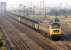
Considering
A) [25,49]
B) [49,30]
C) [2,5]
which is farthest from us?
[2,5]

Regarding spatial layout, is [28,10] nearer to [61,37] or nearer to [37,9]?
[37,9]

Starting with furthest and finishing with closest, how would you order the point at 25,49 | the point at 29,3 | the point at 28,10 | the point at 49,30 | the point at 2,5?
1. the point at 2,5
2. the point at 28,10
3. the point at 29,3
4. the point at 49,30
5. the point at 25,49

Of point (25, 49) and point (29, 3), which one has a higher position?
point (29, 3)

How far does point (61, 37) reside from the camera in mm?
32250

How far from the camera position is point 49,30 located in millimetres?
30422

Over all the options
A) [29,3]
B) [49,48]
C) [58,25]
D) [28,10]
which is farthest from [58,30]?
[28,10]

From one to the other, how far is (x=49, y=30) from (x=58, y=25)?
1.56 meters

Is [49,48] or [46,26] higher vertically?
[46,26]

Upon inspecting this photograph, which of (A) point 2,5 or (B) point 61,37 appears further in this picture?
(A) point 2,5

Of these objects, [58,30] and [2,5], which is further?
[2,5]

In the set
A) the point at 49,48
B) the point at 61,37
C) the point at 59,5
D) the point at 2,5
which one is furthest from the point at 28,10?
the point at 49,48

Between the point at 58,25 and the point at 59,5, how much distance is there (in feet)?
236

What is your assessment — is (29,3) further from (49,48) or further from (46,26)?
(49,48)

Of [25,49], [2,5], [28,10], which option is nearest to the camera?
[25,49]
